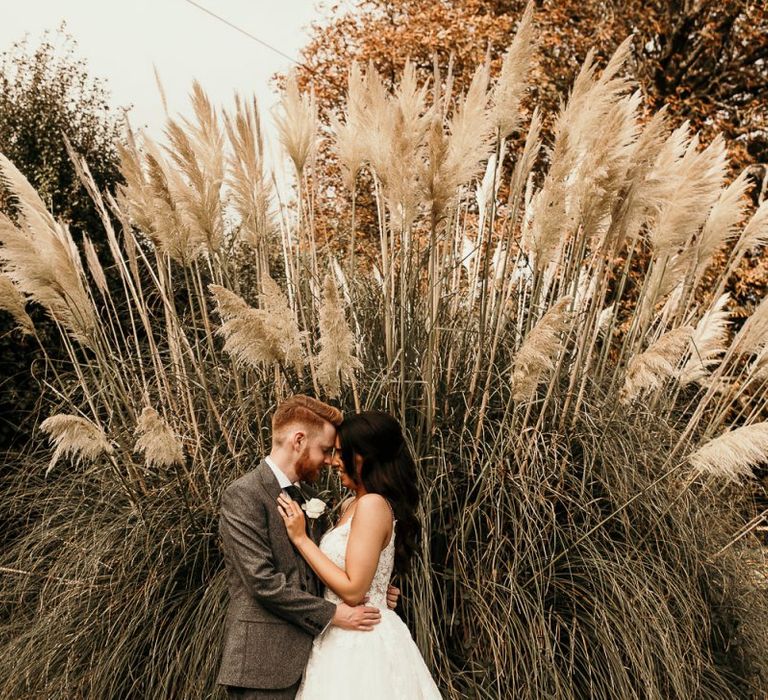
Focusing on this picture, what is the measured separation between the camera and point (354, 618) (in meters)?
2.97

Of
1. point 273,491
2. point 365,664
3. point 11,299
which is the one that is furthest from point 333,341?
point 11,299

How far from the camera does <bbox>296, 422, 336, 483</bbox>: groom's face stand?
3104 millimetres

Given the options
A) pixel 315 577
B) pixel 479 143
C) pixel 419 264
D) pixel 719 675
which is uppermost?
pixel 479 143

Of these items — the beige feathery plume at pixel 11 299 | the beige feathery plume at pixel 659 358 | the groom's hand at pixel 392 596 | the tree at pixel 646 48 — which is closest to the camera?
the groom's hand at pixel 392 596

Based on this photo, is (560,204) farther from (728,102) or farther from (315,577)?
(728,102)

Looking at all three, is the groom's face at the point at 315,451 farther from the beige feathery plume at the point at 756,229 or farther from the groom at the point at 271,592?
the beige feathery plume at the point at 756,229

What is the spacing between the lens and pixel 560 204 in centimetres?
401

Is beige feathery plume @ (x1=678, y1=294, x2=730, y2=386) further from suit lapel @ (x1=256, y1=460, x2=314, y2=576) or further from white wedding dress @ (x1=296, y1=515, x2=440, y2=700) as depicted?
suit lapel @ (x1=256, y1=460, x2=314, y2=576)

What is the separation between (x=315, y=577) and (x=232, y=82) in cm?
283

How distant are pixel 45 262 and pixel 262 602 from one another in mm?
2163

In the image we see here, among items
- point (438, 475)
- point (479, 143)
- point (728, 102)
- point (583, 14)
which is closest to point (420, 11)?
point (583, 14)

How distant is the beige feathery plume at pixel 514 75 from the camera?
410cm

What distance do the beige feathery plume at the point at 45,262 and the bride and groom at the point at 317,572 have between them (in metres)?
1.69

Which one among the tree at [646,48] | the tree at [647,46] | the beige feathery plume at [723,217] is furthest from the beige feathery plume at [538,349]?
the tree at [647,46]
